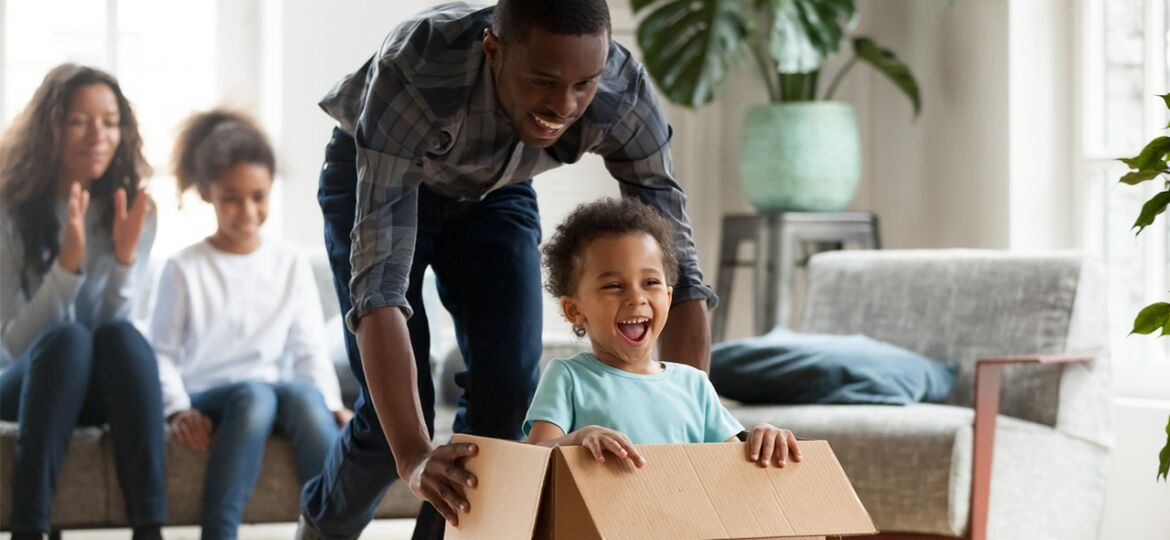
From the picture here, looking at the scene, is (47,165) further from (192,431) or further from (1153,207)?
(1153,207)

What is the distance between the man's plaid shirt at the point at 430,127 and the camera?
5.57 feet

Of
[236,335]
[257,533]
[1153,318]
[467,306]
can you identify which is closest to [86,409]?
[236,335]

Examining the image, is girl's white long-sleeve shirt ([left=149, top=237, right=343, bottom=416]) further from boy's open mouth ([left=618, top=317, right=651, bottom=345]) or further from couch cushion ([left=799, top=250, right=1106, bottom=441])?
boy's open mouth ([left=618, top=317, right=651, bottom=345])

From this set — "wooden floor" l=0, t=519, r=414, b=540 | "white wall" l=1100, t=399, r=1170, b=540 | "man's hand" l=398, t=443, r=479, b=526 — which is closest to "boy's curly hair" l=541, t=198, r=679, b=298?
"man's hand" l=398, t=443, r=479, b=526

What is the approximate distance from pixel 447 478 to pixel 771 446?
343 millimetres

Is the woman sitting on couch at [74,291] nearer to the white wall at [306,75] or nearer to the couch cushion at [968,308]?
the white wall at [306,75]

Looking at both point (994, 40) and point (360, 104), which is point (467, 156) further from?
point (994, 40)

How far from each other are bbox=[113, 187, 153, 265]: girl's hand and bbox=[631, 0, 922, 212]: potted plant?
1.72 meters

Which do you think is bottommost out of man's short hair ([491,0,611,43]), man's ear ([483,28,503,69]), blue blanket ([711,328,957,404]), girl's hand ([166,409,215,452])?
girl's hand ([166,409,215,452])

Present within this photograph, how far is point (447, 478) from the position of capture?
61.2 inches

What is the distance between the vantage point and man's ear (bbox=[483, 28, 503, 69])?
5.45 feet

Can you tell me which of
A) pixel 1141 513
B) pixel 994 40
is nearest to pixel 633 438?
pixel 1141 513

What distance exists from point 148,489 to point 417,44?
5.23ft

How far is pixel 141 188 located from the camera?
10.4ft
